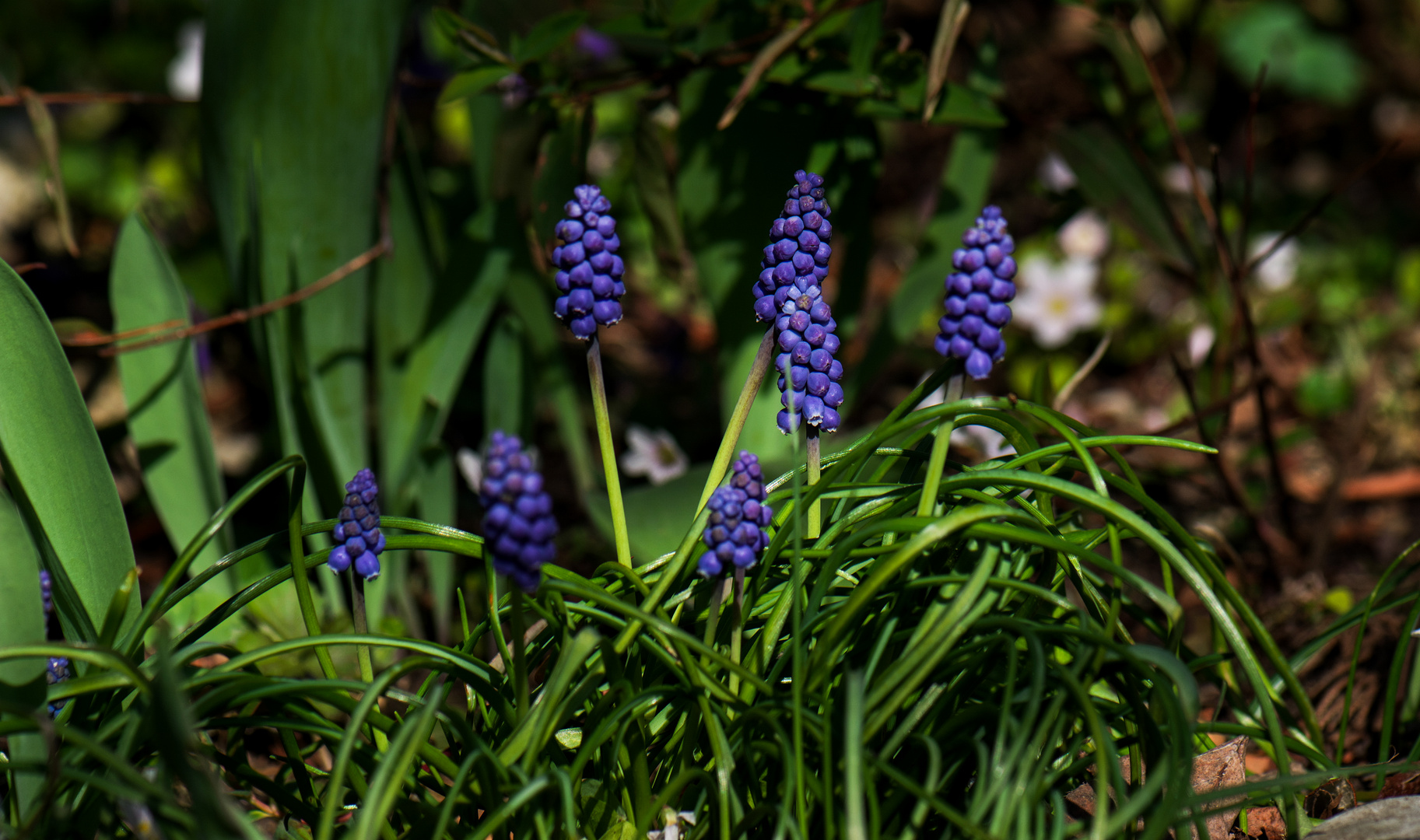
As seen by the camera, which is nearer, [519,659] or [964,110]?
[519,659]

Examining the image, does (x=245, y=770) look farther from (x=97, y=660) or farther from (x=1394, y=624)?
(x=1394, y=624)

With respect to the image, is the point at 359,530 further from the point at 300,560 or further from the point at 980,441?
the point at 980,441

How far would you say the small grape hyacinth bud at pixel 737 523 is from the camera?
3.20 feet

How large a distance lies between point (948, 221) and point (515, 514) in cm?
139

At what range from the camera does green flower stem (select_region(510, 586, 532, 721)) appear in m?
0.95

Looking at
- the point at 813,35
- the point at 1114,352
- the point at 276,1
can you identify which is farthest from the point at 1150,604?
the point at 276,1

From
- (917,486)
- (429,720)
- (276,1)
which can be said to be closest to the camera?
(429,720)

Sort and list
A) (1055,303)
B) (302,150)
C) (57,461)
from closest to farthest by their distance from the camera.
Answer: (57,461), (302,150), (1055,303)

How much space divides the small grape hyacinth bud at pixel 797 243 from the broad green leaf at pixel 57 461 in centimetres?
87

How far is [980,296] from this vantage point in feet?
3.51

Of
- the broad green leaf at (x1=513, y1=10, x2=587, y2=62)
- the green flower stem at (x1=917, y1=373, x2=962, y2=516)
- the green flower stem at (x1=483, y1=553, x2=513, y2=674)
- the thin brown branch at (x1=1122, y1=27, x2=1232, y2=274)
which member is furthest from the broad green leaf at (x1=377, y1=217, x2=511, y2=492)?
the thin brown branch at (x1=1122, y1=27, x2=1232, y2=274)

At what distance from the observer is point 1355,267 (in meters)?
3.20

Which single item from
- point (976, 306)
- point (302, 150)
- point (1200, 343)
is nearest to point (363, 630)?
point (976, 306)

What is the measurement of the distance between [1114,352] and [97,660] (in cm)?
297
